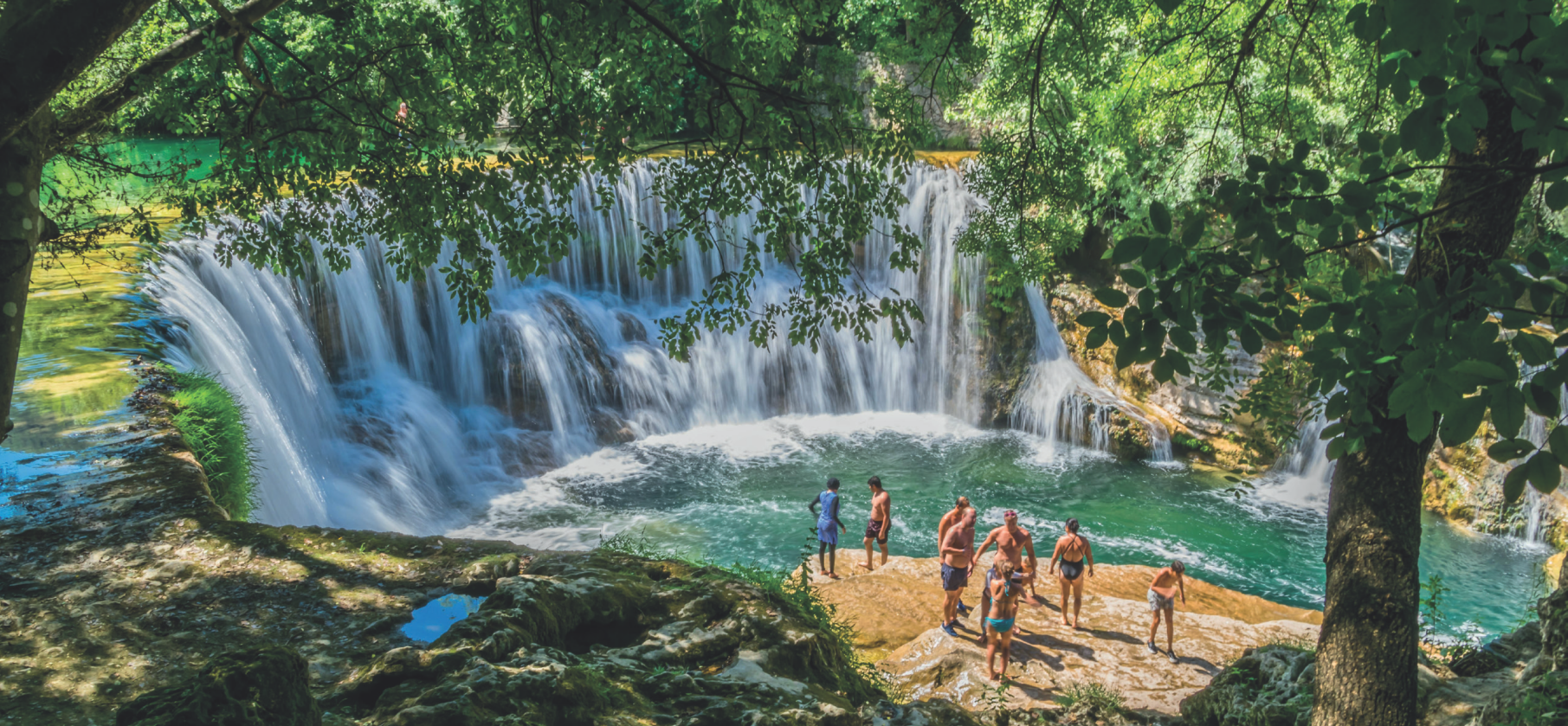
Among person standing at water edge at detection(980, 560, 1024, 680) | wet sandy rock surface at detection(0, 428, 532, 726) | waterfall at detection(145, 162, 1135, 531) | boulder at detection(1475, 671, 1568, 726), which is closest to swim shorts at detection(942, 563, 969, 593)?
person standing at water edge at detection(980, 560, 1024, 680)

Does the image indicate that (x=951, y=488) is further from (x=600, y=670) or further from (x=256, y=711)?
(x=256, y=711)

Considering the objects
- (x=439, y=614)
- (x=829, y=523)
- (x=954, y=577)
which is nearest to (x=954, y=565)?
(x=954, y=577)

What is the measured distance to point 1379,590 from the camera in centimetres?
456

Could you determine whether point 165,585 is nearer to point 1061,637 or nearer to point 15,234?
point 15,234

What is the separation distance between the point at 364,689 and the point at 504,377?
11.7 m

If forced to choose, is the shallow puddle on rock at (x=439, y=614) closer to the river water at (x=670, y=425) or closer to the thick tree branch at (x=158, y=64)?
Result: the thick tree branch at (x=158, y=64)

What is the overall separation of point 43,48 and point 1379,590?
6.26 m

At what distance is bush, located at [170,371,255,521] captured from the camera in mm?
6605

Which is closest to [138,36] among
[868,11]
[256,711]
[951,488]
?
Result: [256,711]

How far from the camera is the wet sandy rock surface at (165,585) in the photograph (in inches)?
140

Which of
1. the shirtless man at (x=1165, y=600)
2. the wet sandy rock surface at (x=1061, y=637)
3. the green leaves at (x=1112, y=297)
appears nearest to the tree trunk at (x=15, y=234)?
the green leaves at (x=1112, y=297)

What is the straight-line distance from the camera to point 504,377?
14.4 meters

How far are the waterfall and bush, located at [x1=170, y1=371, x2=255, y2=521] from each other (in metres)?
0.98

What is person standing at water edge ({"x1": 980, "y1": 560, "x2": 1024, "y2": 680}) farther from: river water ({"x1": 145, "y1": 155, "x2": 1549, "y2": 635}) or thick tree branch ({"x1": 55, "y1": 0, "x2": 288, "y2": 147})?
thick tree branch ({"x1": 55, "y1": 0, "x2": 288, "y2": 147})
